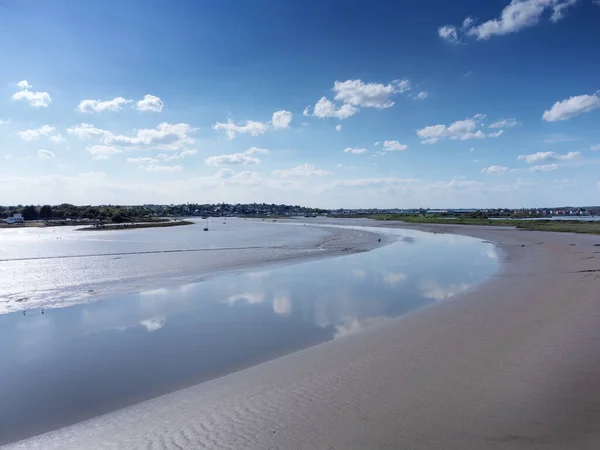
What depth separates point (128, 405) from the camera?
759 cm

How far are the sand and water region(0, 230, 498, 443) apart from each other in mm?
897

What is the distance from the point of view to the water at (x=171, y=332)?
814cm

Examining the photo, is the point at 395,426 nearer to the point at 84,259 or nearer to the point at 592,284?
the point at 592,284

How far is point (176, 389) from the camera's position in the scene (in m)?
8.28

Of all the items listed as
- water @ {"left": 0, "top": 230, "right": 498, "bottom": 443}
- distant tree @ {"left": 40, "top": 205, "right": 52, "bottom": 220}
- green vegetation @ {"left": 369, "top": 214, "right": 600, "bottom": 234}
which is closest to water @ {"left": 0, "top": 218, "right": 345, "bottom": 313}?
water @ {"left": 0, "top": 230, "right": 498, "bottom": 443}

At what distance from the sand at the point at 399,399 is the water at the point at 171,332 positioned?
0.90 m

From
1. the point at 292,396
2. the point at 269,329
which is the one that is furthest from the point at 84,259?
the point at 292,396

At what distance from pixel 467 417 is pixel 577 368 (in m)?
3.86

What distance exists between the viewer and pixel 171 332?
41.1 ft

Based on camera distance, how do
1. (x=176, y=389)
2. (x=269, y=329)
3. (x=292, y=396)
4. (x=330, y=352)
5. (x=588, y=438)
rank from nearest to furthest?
(x=588, y=438) < (x=292, y=396) < (x=176, y=389) < (x=330, y=352) < (x=269, y=329)

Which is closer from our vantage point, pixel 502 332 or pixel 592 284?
pixel 502 332

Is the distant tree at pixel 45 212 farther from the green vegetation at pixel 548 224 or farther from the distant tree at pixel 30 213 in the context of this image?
the green vegetation at pixel 548 224

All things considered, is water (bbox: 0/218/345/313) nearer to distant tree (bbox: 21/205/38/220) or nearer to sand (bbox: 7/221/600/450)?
sand (bbox: 7/221/600/450)

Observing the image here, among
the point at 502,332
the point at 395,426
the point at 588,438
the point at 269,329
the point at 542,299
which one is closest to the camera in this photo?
the point at 588,438
